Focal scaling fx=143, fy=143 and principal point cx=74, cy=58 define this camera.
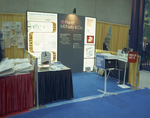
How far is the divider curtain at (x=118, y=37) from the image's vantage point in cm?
788

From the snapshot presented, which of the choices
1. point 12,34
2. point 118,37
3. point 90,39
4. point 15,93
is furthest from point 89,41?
point 15,93

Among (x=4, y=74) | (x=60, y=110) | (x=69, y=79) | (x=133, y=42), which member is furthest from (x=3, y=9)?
(x=133, y=42)

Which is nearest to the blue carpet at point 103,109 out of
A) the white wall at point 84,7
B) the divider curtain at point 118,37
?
the white wall at point 84,7

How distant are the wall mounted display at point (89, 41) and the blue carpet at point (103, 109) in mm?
3020

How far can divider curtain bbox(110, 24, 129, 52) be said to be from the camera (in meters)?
7.88

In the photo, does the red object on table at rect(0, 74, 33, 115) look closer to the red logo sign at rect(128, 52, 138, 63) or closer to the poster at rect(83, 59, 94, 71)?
the red logo sign at rect(128, 52, 138, 63)

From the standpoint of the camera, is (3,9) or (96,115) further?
(3,9)

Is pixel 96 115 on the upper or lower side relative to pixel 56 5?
lower

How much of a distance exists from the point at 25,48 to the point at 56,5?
2.41 m

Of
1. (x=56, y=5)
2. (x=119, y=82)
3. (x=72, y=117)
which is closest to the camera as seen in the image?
(x=72, y=117)

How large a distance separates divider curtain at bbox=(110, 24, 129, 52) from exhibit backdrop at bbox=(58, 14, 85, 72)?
2344mm

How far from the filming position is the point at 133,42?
293 inches

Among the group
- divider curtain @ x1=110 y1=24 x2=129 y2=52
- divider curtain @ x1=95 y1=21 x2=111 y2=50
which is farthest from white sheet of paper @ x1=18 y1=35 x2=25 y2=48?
divider curtain @ x1=110 y1=24 x2=129 y2=52

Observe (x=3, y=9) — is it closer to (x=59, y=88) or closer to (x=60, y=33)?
(x=60, y=33)
